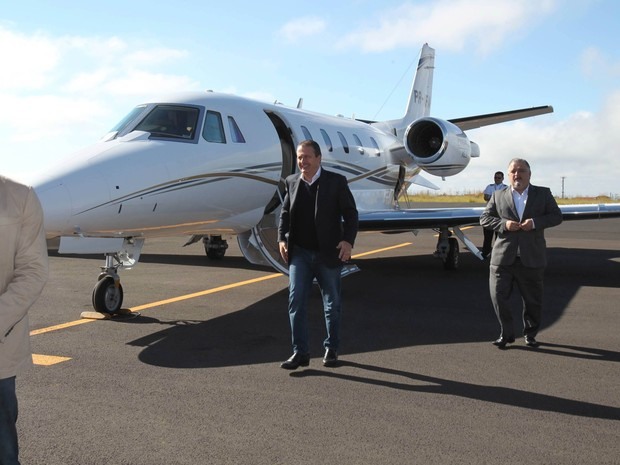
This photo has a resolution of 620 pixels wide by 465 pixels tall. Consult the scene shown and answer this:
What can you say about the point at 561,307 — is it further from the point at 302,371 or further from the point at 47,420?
the point at 47,420


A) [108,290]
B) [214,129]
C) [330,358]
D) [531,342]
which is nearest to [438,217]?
[214,129]

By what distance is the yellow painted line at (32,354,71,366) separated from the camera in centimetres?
555

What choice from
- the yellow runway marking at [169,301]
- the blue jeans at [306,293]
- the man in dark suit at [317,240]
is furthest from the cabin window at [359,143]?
the blue jeans at [306,293]

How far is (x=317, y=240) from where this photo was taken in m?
5.65

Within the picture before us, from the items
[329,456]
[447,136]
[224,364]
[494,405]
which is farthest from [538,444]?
[447,136]

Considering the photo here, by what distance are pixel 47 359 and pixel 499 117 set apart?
13910mm

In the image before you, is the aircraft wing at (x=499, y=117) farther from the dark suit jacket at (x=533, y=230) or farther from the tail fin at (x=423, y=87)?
the dark suit jacket at (x=533, y=230)

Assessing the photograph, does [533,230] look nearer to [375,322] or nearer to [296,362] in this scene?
[375,322]

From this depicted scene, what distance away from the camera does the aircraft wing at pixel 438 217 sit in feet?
35.8

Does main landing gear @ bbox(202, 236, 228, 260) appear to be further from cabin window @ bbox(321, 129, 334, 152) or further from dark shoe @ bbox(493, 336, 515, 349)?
dark shoe @ bbox(493, 336, 515, 349)

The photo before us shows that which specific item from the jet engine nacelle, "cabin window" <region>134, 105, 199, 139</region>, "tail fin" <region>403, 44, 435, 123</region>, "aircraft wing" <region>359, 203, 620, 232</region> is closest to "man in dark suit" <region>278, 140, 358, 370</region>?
"cabin window" <region>134, 105, 199, 139</region>

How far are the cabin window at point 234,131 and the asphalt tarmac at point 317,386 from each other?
7.48 ft

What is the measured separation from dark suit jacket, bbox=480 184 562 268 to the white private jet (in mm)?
3485

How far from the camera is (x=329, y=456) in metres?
3.57
